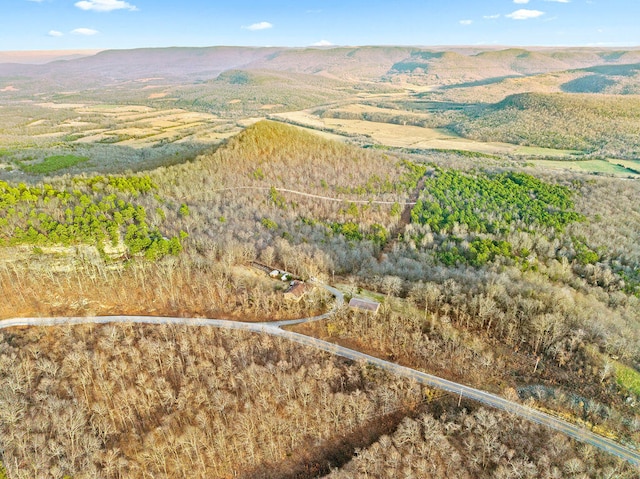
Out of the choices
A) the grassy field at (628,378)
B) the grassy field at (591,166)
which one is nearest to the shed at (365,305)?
the grassy field at (628,378)

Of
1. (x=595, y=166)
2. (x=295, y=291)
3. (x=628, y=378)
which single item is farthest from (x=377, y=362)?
(x=595, y=166)

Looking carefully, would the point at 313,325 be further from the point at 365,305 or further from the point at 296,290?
the point at 365,305

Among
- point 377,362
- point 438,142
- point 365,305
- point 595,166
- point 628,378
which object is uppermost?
point 438,142

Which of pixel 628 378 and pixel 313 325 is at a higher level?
pixel 313 325

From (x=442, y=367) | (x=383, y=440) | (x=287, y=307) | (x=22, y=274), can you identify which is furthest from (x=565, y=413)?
(x=22, y=274)

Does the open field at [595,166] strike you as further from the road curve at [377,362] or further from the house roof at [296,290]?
the house roof at [296,290]

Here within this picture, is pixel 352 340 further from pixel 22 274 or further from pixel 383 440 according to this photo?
pixel 22 274
